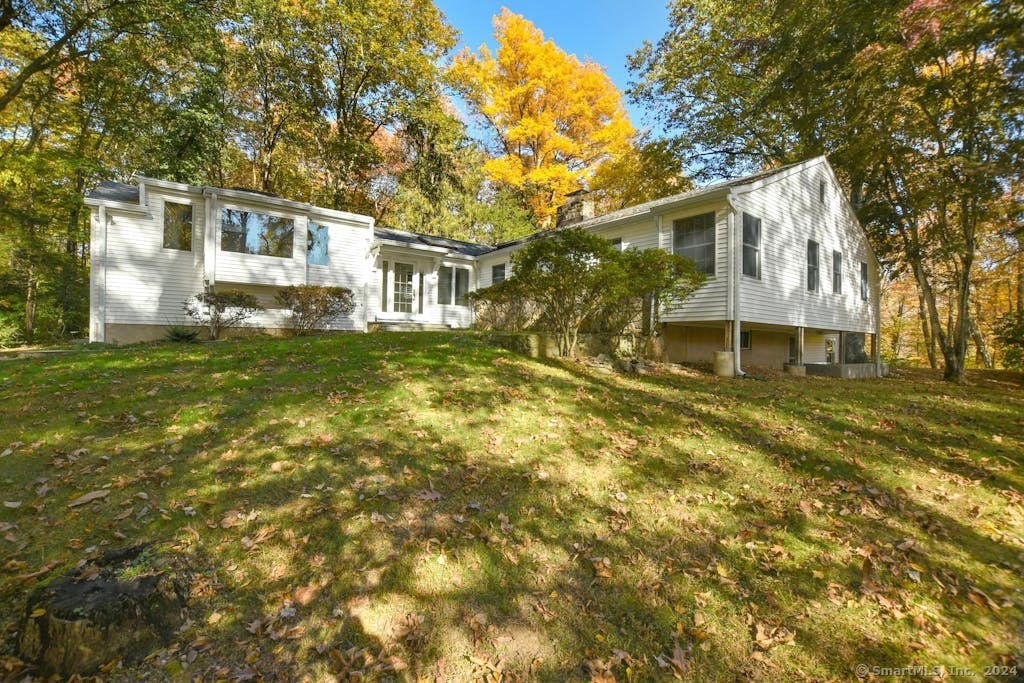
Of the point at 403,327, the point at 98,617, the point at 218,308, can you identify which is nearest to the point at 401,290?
the point at 403,327

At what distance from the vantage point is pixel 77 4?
10688mm

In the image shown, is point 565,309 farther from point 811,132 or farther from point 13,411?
point 811,132

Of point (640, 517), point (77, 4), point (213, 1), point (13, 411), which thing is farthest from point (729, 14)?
point (13, 411)

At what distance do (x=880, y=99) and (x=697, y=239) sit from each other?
675cm

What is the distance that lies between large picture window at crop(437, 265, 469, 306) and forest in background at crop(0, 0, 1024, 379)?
14.9 ft

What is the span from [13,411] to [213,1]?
12.9 meters

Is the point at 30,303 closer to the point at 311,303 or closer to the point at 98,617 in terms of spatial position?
the point at 311,303

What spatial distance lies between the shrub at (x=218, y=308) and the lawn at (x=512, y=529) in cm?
550

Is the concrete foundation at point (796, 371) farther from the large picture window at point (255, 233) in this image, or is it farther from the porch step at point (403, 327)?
the large picture window at point (255, 233)

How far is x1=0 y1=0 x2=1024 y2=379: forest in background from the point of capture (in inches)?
410

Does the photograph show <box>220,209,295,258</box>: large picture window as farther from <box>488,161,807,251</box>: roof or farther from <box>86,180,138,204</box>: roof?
<box>488,161,807,251</box>: roof

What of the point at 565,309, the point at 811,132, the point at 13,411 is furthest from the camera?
the point at 811,132

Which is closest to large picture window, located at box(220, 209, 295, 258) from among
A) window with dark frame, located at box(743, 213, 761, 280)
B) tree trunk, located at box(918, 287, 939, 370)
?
window with dark frame, located at box(743, 213, 761, 280)

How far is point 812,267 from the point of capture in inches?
506
